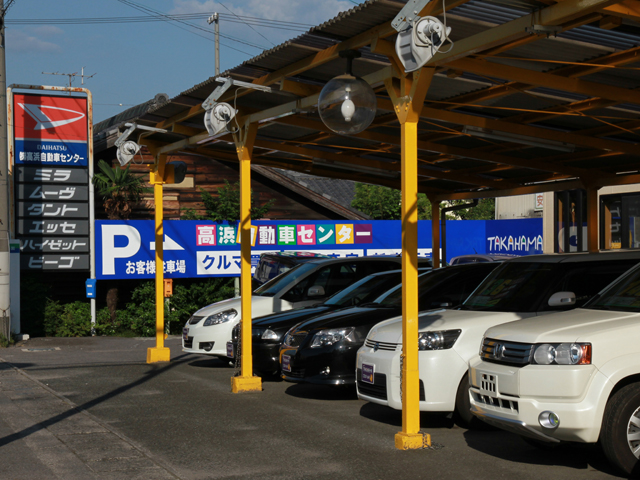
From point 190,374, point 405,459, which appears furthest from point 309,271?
point 405,459

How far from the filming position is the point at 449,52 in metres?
6.44

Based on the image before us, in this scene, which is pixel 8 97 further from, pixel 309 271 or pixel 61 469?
pixel 61 469

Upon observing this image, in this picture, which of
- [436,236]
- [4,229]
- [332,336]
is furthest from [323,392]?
[4,229]

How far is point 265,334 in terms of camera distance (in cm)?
1047

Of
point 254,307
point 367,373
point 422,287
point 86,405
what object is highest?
point 422,287

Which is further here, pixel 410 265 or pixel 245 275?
pixel 245 275

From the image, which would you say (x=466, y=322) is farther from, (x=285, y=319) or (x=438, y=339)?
(x=285, y=319)

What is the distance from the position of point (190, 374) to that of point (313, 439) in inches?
191

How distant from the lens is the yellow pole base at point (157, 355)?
12719 mm

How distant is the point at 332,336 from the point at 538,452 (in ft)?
9.74

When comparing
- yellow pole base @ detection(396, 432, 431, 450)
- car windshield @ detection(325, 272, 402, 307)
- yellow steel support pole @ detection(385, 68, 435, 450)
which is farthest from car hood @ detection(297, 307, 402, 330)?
yellow pole base @ detection(396, 432, 431, 450)

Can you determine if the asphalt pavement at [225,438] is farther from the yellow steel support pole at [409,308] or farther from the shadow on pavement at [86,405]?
the yellow steel support pole at [409,308]

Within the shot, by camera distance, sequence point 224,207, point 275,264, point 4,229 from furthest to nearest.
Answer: point 224,207 → point 4,229 → point 275,264

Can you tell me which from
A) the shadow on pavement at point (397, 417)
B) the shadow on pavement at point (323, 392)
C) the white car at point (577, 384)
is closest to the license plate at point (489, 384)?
the white car at point (577, 384)
